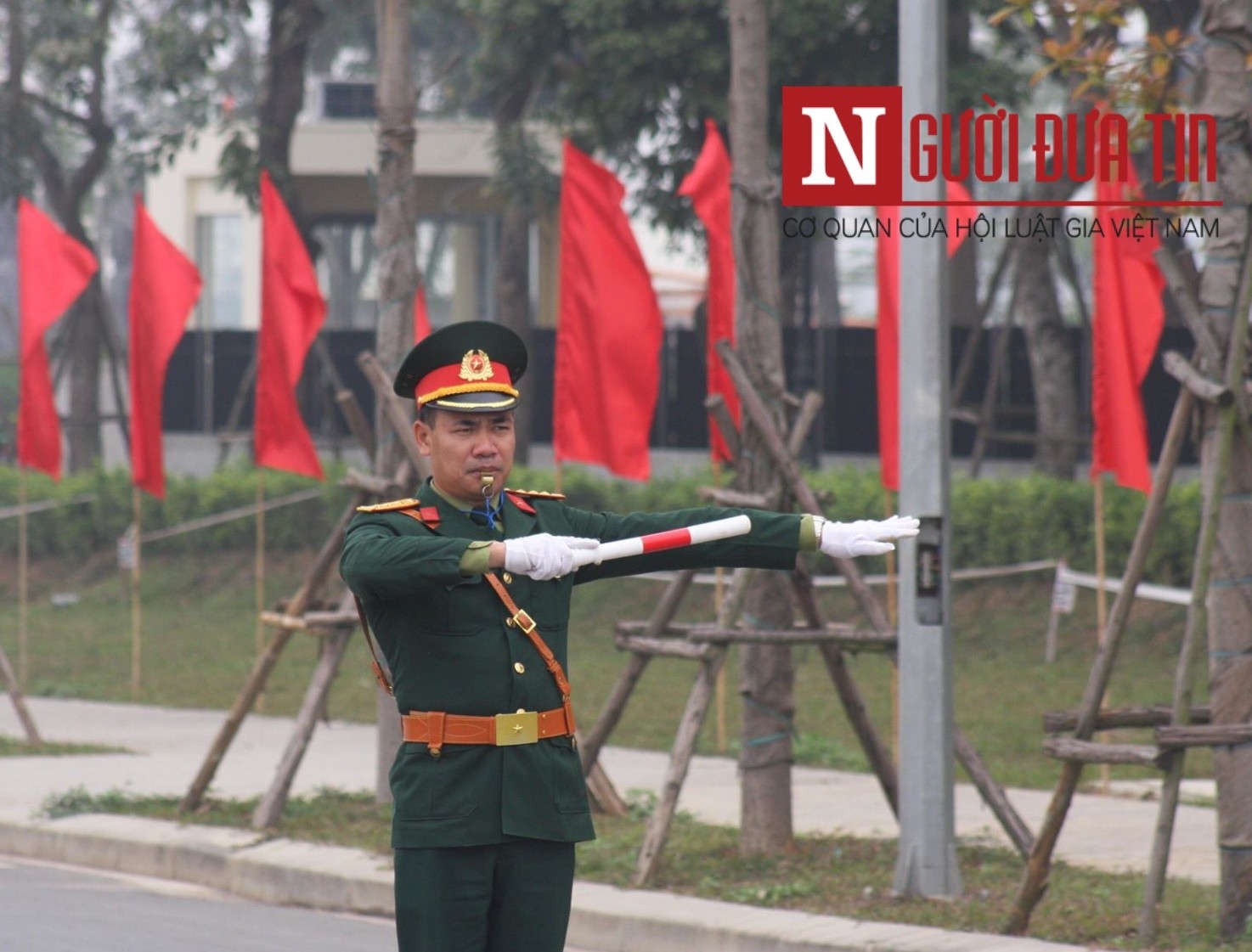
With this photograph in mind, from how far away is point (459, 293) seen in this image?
126 ft

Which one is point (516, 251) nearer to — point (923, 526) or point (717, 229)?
point (717, 229)

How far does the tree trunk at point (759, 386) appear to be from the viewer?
911 cm

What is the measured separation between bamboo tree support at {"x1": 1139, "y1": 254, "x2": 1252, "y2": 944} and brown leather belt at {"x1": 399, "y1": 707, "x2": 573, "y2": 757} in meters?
3.18

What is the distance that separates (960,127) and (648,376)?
7.75 metres

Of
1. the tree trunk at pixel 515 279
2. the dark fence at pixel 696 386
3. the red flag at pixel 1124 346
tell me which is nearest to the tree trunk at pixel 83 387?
the dark fence at pixel 696 386

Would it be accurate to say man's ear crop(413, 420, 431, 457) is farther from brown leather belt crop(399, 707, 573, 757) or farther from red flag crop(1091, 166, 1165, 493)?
red flag crop(1091, 166, 1165, 493)

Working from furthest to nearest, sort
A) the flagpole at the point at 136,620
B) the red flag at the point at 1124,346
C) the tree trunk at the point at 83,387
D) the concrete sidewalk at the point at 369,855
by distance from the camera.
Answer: the tree trunk at the point at 83,387 < the flagpole at the point at 136,620 < the red flag at the point at 1124,346 < the concrete sidewalk at the point at 369,855

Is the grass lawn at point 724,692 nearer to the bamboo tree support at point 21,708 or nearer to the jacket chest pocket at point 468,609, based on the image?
the bamboo tree support at point 21,708

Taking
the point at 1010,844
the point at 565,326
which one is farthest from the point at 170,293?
the point at 1010,844

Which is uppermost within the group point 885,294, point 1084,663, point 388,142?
point 388,142

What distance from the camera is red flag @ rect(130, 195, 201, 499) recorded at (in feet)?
44.6

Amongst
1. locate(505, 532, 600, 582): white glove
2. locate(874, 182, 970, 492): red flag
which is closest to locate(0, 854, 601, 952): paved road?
locate(874, 182, 970, 492): red flag

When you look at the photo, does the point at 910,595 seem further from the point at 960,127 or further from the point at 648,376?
the point at 960,127

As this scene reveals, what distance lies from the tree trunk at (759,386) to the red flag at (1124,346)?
248 centimetres
